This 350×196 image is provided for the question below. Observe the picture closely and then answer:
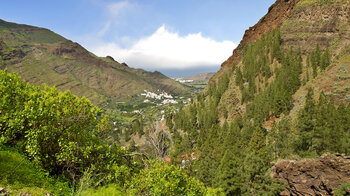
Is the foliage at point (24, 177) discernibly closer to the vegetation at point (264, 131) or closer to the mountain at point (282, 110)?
the vegetation at point (264, 131)

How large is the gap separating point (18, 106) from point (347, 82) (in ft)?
287

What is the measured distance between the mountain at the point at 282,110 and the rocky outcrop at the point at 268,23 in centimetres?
66

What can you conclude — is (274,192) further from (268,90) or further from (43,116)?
(268,90)

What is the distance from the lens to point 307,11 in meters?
106

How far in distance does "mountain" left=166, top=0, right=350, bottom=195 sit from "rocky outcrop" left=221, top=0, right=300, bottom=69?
26.2 inches

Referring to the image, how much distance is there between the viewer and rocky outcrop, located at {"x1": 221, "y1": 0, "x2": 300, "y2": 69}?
122200 millimetres

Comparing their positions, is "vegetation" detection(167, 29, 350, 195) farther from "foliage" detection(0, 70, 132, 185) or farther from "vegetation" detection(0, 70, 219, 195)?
"foliage" detection(0, 70, 132, 185)

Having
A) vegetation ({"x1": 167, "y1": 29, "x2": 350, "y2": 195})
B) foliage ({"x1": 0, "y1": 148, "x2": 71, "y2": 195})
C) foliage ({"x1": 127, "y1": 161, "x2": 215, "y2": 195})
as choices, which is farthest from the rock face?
foliage ({"x1": 0, "y1": 148, "x2": 71, "y2": 195})

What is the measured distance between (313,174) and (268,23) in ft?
441

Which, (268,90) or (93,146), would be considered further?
(268,90)

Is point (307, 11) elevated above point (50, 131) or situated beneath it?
elevated above

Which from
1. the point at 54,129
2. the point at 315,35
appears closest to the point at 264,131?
the point at 315,35

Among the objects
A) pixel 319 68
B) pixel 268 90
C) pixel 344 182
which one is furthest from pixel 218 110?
pixel 344 182

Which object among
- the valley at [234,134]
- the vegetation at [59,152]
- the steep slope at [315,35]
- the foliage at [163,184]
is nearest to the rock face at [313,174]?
the valley at [234,134]
